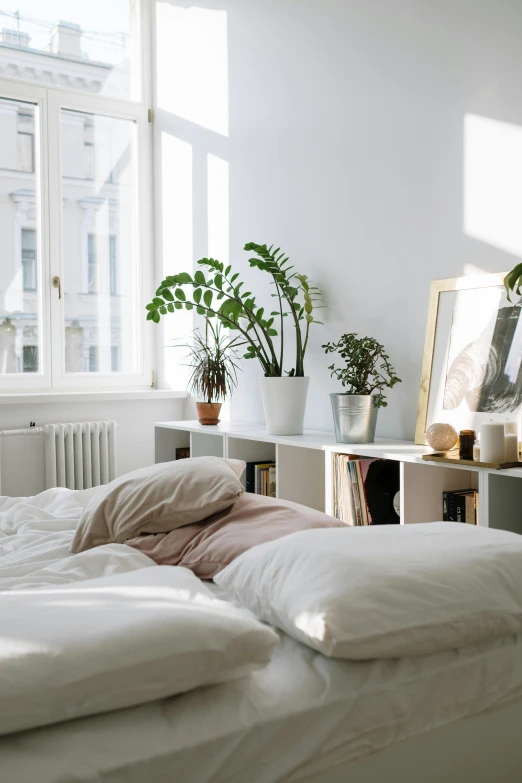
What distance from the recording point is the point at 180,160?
4.30 meters

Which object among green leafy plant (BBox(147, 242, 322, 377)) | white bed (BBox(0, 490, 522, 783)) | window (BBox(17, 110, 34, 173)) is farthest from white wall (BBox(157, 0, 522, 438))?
white bed (BBox(0, 490, 522, 783))

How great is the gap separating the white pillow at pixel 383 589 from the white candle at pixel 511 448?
705 mm

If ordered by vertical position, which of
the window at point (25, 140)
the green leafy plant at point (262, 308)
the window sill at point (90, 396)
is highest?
the window at point (25, 140)

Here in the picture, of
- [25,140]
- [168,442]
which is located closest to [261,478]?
[168,442]

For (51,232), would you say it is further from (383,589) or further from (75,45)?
(383,589)

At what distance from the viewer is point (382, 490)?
263 centimetres

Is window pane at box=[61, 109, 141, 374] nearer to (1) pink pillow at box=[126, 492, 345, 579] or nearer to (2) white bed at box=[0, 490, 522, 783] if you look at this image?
(1) pink pillow at box=[126, 492, 345, 579]

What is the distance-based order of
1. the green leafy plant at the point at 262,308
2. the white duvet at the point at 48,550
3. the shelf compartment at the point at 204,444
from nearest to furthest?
1. the white duvet at the point at 48,550
2. the green leafy plant at the point at 262,308
3. the shelf compartment at the point at 204,444

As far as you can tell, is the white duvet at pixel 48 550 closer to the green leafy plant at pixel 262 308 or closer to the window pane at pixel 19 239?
the green leafy plant at pixel 262 308

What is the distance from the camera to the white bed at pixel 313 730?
0.95 m

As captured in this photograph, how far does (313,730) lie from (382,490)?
160 cm

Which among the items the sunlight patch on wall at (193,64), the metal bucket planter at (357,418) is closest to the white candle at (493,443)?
the metal bucket planter at (357,418)

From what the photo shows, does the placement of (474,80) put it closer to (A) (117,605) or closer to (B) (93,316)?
(A) (117,605)

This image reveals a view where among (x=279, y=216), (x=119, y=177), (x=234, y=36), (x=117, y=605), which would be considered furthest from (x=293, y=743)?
(x=119, y=177)
